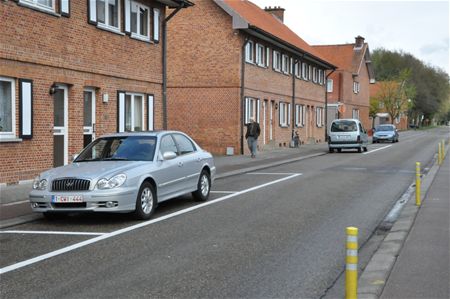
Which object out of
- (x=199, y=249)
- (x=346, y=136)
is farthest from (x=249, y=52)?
(x=199, y=249)

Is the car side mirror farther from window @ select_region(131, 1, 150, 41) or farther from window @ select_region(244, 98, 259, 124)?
window @ select_region(244, 98, 259, 124)

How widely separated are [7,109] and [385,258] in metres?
9.78

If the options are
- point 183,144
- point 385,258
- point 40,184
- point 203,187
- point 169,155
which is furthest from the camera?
point 203,187

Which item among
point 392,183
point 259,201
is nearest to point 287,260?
point 259,201

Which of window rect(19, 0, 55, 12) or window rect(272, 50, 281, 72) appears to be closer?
window rect(19, 0, 55, 12)

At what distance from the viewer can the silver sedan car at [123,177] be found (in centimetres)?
902

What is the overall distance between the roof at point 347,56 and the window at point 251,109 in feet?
103

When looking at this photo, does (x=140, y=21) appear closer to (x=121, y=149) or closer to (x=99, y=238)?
(x=121, y=149)

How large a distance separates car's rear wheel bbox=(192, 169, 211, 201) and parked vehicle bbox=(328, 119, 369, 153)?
2023cm

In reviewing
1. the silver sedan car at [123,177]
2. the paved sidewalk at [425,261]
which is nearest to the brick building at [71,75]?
the silver sedan car at [123,177]

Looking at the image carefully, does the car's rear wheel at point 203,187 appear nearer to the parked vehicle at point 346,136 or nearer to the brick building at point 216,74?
the brick building at point 216,74

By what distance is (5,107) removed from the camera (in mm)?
13539

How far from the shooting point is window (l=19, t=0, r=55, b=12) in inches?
550

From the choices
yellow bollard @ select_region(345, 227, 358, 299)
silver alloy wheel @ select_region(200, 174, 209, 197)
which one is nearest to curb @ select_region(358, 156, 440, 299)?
yellow bollard @ select_region(345, 227, 358, 299)
